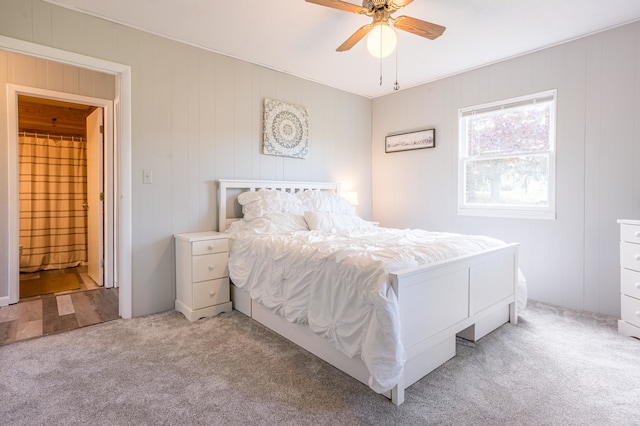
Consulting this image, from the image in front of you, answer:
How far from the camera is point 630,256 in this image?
8.14 feet

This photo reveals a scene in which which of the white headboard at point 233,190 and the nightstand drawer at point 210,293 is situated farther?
the white headboard at point 233,190

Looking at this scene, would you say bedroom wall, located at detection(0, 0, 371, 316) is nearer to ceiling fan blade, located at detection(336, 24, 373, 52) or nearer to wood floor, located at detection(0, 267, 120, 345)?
wood floor, located at detection(0, 267, 120, 345)

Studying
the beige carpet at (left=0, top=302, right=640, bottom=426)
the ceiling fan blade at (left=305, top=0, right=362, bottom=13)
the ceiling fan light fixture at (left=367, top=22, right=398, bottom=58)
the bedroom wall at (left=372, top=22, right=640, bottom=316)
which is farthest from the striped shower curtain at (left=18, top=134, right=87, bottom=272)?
the bedroom wall at (left=372, top=22, right=640, bottom=316)

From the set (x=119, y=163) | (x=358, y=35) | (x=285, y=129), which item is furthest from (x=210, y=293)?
(x=358, y=35)

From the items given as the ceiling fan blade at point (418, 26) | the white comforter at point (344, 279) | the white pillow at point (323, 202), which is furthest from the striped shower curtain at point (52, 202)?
the ceiling fan blade at point (418, 26)

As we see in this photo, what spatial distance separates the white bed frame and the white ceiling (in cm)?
187

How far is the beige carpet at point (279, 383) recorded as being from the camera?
158 centimetres

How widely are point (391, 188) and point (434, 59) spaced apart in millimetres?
1751

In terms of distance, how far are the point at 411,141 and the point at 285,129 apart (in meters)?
1.69

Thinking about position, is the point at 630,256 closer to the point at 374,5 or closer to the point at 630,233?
the point at 630,233

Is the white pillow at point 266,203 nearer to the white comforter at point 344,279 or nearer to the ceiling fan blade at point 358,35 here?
the white comforter at point 344,279

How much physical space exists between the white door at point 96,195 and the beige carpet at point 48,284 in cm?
25

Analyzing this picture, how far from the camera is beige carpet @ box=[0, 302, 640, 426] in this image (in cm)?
158

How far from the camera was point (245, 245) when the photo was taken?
2.81m
